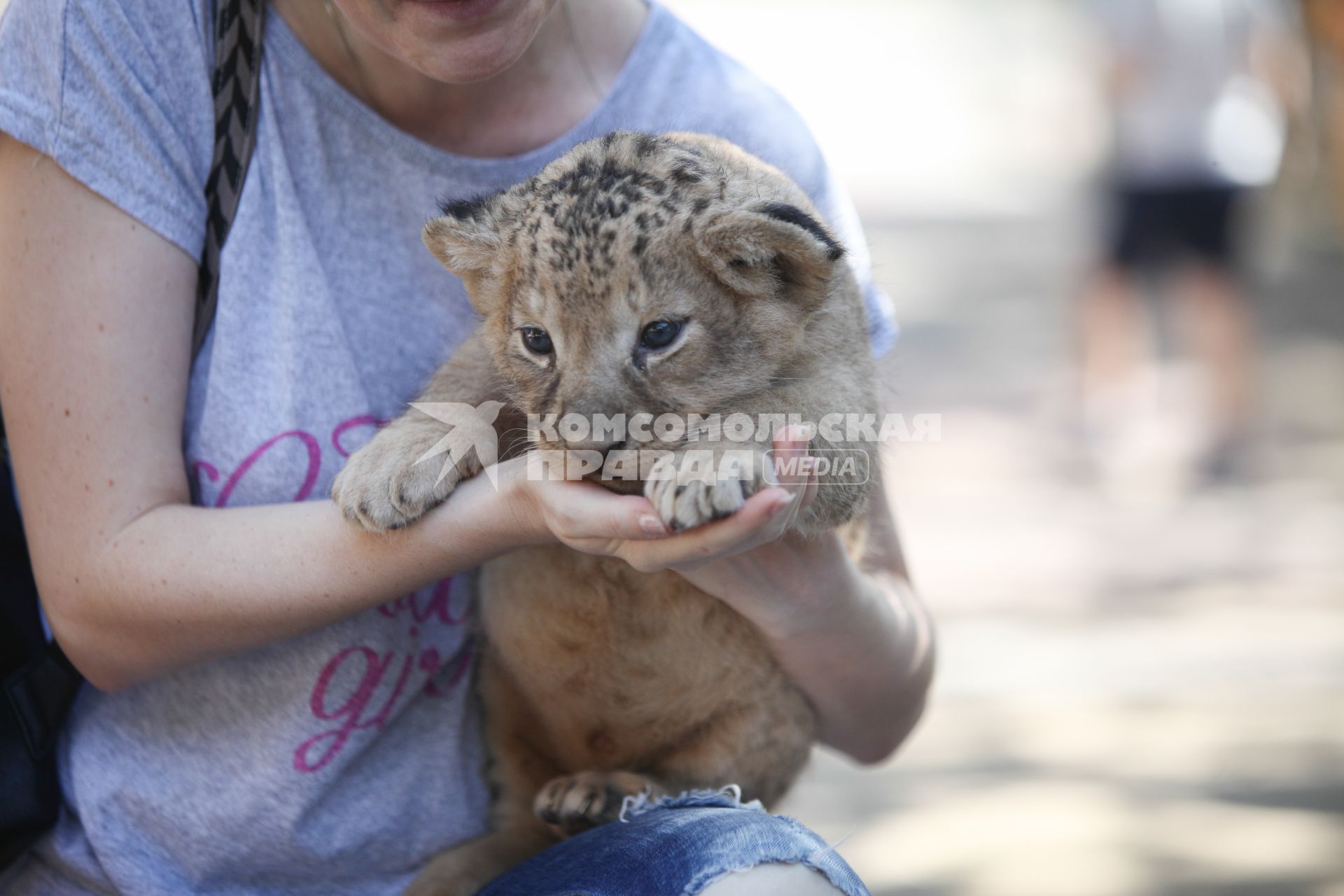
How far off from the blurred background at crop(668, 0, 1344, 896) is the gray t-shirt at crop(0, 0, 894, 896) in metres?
1.00

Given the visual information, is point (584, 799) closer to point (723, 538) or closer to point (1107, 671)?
point (723, 538)

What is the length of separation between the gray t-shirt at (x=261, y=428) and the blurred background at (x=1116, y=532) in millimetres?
996

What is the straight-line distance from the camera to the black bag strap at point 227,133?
2.52 meters

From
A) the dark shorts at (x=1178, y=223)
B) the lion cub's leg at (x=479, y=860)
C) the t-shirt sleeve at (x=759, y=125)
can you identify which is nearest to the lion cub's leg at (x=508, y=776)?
the lion cub's leg at (x=479, y=860)

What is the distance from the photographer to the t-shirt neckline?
264 cm

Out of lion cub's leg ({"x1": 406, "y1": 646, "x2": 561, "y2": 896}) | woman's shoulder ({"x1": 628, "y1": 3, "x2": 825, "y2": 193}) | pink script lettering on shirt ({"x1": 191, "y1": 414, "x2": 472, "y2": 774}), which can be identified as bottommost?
lion cub's leg ({"x1": 406, "y1": 646, "x2": 561, "y2": 896})

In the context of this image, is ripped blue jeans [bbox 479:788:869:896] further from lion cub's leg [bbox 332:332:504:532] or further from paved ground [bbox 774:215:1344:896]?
paved ground [bbox 774:215:1344:896]

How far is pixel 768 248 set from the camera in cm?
244

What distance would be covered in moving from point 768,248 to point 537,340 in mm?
512

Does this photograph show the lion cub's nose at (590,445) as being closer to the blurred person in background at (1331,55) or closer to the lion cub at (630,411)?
the lion cub at (630,411)

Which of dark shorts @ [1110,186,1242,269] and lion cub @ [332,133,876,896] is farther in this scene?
dark shorts @ [1110,186,1242,269]

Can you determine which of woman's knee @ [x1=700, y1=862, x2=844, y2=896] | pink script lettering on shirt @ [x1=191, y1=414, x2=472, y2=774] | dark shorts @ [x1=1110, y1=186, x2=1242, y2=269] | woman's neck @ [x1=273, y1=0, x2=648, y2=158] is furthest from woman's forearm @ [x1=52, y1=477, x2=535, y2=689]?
dark shorts @ [x1=1110, y1=186, x2=1242, y2=269]

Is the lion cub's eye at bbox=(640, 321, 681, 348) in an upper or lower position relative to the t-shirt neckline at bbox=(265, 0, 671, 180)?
lower

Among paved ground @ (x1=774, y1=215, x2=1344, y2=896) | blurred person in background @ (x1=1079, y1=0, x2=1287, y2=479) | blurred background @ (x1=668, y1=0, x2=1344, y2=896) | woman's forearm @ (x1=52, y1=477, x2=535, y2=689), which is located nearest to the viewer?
woman's forearm @ (x1=52, y1=477, x2=535, y2=689)
